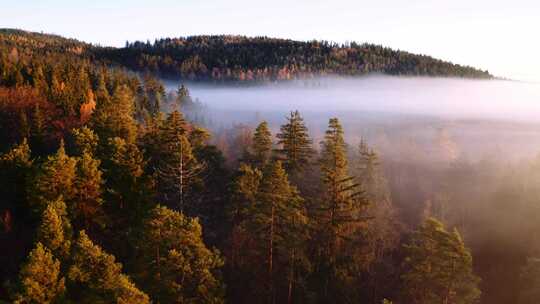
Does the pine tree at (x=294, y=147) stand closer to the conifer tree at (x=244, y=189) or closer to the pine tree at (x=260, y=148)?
the pine tree at (x=260, y=148)

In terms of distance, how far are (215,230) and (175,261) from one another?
15270 mm

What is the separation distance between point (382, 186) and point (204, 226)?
70.2 ft

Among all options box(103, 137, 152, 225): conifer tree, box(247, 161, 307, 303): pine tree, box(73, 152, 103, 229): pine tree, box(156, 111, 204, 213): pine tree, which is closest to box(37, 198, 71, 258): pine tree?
box(73, 152, 103, 229): pine tree

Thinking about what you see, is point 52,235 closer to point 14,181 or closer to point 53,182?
point 53,182

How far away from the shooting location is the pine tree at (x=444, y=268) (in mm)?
28312

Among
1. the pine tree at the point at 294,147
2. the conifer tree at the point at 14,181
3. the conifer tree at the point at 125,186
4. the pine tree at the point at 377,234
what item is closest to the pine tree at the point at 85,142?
the conifer tree at the point at 125,186

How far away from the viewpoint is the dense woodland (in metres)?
25.1

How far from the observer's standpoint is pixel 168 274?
2495 centimetres

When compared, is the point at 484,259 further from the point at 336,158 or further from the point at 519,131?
the point at 519,131

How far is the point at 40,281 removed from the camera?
73.6ft

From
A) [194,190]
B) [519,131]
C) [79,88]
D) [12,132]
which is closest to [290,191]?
[194,190]

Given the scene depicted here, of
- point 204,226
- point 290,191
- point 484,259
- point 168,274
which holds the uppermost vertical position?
point 290,191

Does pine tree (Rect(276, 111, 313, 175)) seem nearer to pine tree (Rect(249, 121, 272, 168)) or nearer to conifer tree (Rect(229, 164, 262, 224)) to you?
pine tree (Rect(249, 121, 272, 168))

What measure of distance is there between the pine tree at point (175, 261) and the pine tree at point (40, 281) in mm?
4578
